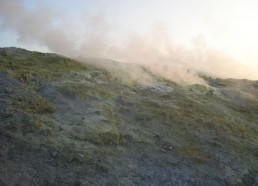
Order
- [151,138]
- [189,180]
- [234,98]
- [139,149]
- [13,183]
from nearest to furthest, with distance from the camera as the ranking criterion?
[13,183] → [189,180] → [139,149] → [151,138] → [234,98]

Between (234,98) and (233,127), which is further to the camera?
(234,98)

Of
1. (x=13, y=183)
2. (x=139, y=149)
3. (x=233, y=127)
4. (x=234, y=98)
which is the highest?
(x=234, y=98)

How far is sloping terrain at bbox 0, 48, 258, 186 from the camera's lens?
28031 millimetres

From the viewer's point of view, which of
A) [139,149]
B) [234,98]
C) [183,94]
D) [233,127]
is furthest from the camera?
[234,98]

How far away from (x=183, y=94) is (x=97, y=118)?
61.0 ft

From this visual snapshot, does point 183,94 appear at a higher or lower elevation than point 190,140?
higher

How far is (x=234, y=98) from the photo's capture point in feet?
187

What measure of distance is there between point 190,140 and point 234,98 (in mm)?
22822

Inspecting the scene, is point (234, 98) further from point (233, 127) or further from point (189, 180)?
point (189, 180)

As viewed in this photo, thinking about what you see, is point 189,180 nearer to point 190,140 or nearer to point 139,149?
point 139,149

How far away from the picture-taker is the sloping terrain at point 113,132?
28.0 metres

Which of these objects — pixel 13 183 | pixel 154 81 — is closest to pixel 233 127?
pixel 154 81

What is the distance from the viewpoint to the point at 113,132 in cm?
3462

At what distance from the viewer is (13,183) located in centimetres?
2466
